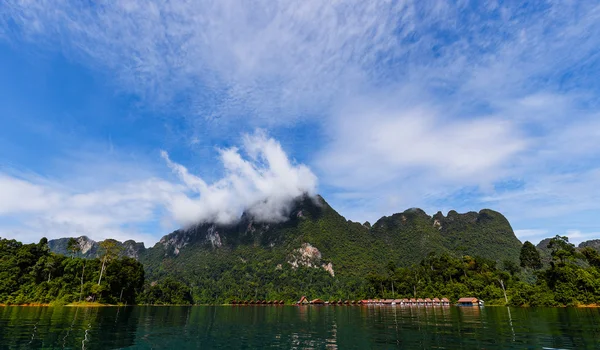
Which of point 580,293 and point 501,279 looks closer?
point 580,293

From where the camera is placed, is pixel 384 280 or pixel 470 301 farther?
pixel 384 280

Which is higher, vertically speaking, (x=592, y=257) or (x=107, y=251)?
(x=592, y=257)

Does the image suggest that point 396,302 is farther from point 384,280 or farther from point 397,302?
point 384,280

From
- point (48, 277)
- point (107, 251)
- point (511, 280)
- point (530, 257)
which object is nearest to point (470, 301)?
point (511, 280)

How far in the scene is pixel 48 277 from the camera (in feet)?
282

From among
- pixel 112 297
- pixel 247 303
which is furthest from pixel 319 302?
pixel 112 297

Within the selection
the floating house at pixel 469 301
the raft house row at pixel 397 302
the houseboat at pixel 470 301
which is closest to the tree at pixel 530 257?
the floating house at pixel 469 301

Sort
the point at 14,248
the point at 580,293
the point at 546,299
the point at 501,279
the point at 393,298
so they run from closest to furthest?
the point at 580,293, the point at 546,299, the point at 14,248, the point at 501,279, the point at 393,298

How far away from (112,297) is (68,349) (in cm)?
8824

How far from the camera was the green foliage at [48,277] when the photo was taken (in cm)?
7781

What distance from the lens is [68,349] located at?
17188 mm

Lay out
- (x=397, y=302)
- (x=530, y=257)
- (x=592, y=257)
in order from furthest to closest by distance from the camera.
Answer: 1. (x=397, y=302)
2. (x=530, y=257)
3. (x=592, y=257)

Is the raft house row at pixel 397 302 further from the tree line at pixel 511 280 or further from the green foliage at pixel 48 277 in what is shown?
the green foliage at pixel 48 277

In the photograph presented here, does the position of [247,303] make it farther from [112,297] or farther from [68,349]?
[68,349]
